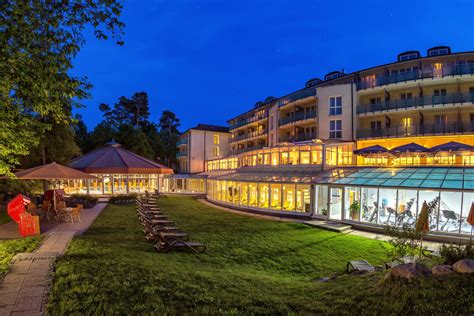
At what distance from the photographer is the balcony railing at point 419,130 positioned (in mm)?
19888

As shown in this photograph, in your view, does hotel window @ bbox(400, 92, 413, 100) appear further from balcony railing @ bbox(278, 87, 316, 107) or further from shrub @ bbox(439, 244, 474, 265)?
shrub @ bbox(439, 244, 474, 265)

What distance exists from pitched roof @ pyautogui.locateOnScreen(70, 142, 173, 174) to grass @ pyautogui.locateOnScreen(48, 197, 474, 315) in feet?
66.2

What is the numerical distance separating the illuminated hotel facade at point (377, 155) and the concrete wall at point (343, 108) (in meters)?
0.08

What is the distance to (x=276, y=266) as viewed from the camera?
9.01 meters

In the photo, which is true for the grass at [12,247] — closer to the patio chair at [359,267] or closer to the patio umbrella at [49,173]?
the patio umbrella at [49,173]

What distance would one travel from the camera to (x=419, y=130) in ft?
69.8

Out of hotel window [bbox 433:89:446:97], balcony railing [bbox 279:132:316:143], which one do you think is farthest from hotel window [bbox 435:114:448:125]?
balcony railing [bbox 279:132:316:143]

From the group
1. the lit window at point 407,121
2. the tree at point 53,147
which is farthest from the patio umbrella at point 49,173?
the lit window at point 407,121

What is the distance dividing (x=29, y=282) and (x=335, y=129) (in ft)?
77.7

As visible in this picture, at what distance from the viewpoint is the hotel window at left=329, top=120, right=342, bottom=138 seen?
80.8 feet

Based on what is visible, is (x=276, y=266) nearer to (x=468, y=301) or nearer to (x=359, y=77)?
(x=468, y=301)

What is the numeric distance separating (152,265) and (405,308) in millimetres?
5551

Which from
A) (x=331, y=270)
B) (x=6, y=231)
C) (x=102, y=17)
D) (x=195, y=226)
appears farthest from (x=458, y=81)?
(x=6, y=231)

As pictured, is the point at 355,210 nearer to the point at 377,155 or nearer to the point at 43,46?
the point at 377,155
